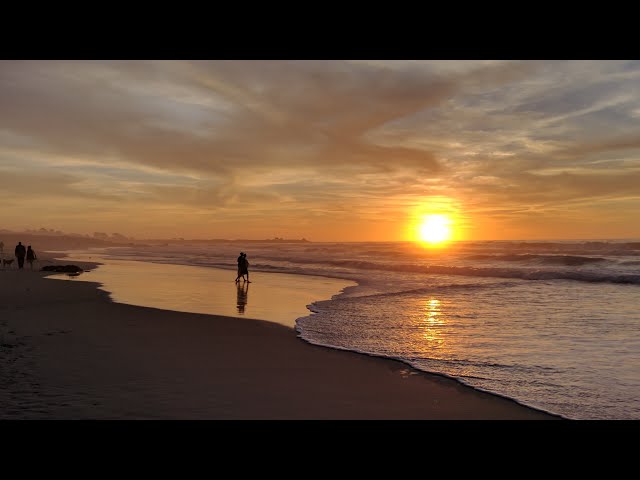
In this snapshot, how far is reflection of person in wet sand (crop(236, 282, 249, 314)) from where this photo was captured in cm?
1805

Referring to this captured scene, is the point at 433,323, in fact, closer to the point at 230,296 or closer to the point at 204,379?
the point at 204,379

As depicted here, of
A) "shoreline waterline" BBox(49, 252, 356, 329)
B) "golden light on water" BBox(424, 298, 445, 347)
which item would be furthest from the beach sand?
"shoreline waterline" BBox(49, 252, 356, 329)

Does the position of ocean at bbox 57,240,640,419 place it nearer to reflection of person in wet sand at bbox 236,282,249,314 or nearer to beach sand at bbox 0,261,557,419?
beach sand at bbox 0,261,557,419

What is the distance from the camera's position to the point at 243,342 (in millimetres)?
11539

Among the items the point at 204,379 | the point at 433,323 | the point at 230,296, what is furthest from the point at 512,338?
the point at 230,296

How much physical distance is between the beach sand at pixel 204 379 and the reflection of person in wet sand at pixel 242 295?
4613 millimetres

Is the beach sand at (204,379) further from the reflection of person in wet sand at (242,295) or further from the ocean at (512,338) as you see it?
the reflection of person in wet sand at (242,295)

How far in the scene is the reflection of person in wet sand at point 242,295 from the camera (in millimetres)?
18047

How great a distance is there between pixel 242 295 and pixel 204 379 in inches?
563

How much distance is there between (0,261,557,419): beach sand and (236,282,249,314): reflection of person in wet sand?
4613mm

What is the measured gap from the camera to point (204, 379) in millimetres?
8078
